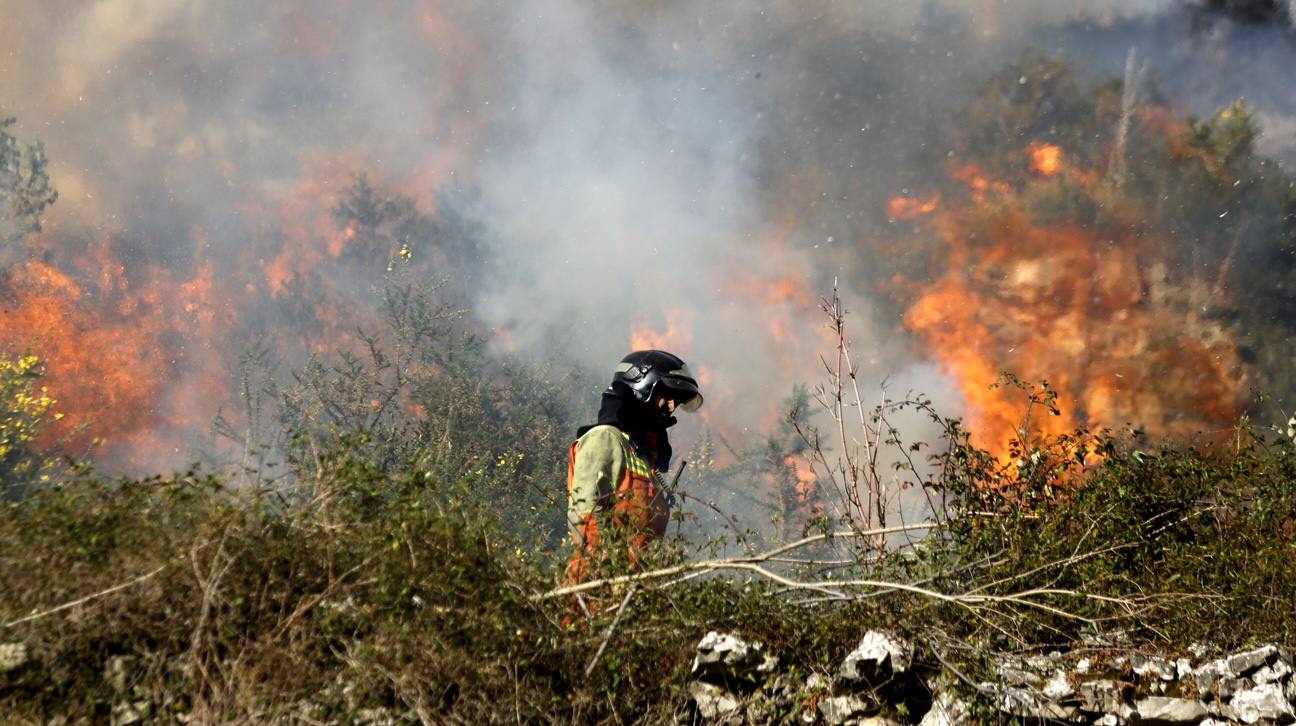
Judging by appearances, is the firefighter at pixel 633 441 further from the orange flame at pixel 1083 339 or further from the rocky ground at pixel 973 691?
the orange flame at pixel 1083 339

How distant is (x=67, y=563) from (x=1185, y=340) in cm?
1865

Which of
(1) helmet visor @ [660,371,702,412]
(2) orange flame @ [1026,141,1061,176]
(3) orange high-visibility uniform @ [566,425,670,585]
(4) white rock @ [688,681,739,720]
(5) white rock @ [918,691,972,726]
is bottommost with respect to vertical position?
(4) white rock @ [688,681,739,720]

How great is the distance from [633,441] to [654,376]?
47 centimetres

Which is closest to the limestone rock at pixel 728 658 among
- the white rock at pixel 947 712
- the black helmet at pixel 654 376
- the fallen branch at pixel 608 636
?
the fallen branch at pixel 608 636

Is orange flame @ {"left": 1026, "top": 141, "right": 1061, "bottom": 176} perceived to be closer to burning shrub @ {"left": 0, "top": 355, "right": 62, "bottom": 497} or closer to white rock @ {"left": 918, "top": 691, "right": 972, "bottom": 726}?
white rock @ {"left": 918, "top": 691, "right": 972, "bottom": 726}

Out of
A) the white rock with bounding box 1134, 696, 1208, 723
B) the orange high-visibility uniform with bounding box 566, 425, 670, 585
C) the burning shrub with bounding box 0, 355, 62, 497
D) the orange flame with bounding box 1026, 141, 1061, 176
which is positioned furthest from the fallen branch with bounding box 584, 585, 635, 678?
the orange flame with bounding box 1026, 141, 1061, 176

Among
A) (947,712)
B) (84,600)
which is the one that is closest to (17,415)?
(84,600)

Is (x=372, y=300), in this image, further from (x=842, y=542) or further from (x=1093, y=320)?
(x=842, y=542)

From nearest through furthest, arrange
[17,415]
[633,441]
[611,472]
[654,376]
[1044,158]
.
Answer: [611,472]
[633,441]
[654,376]
[17,415]
[1044,158]

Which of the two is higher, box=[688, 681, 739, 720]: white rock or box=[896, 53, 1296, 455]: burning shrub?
box=[896, 53, 1296, 455]: burning shrub

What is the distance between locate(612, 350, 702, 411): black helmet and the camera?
605cm

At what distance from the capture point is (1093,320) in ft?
57.5

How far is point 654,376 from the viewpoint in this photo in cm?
608

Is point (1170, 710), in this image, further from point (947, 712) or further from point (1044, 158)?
point (1044, 158)
